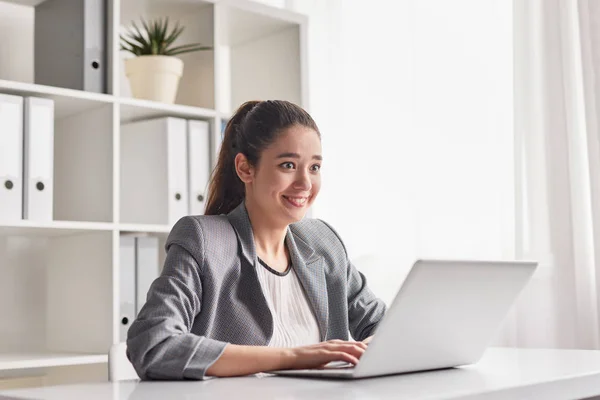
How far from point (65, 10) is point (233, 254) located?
4.17ft

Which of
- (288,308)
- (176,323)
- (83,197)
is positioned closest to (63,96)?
(83,197)

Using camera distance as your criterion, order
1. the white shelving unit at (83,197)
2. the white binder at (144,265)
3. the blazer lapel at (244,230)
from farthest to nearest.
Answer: the white binder at (144,265) < the white shelving unit at (83,197) < the blazer lapel at (244,230)

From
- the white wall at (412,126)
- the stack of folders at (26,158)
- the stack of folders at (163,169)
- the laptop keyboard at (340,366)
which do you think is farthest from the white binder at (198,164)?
the laptop keyboard at (340,366)

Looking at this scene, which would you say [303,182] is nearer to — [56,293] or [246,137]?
[246,137]

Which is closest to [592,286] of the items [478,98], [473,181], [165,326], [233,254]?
[473,181]

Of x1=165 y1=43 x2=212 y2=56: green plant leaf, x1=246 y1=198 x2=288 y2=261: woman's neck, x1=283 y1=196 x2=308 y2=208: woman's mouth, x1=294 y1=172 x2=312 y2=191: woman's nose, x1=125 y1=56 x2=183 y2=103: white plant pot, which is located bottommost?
x1=246 y1=198 x2=288 y2=261: woman's neck

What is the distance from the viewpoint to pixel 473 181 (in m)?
2.76

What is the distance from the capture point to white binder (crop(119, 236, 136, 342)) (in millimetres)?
2445

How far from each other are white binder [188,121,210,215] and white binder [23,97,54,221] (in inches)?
18.0

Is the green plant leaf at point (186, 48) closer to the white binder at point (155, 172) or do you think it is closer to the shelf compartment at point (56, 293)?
the white binder at point (155, 172)

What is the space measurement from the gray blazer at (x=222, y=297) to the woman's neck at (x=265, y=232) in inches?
1.1

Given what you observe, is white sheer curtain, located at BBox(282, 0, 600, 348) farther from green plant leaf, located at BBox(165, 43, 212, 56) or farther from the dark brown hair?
the dark brown hair

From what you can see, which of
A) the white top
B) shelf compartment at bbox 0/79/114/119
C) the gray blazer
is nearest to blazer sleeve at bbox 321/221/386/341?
the gray blazer

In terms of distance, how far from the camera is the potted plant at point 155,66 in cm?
261
